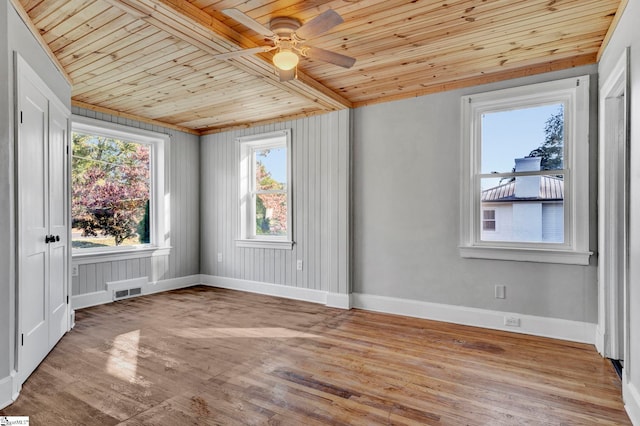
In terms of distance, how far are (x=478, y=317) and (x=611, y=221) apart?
1499 mm

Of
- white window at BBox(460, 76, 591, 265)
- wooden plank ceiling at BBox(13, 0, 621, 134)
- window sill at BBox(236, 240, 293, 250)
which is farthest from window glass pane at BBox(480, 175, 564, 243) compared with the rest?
window sill at BBox(236, 240, 293, 250)

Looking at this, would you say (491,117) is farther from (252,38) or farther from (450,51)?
(252,38)

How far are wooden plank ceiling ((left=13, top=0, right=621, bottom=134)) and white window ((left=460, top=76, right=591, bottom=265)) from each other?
12.4 inches

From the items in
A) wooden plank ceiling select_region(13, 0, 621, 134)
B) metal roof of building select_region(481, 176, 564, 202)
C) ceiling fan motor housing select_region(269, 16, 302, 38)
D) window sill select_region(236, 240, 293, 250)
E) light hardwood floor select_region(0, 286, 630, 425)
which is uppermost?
wooden plank ceiling select_region(13, 0, 621, 134)

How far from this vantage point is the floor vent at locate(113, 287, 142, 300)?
16.1ft

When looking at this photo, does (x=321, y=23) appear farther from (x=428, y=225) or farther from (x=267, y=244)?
(x=267, y=244)

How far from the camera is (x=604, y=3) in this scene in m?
2.45

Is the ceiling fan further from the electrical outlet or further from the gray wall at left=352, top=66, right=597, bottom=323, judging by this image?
the electrical outlet

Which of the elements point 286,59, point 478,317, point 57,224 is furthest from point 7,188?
point 478,317

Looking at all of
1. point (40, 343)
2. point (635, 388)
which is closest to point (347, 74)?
point (635, 388)

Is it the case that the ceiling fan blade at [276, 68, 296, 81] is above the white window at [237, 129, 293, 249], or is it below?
above

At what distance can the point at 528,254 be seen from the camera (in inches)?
139

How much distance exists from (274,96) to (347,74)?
3.32ft

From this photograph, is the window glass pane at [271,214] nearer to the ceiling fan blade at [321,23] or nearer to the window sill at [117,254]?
the window sill at [117,254]
